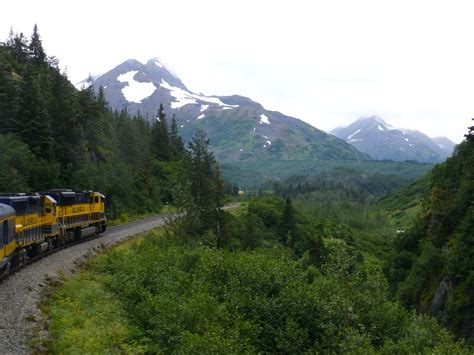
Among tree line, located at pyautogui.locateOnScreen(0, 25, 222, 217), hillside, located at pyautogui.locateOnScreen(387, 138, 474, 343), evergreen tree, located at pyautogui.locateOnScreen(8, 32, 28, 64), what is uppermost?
evergreen tree, located at pyautogui.locateOnScreen(8, 32, 28, 64)

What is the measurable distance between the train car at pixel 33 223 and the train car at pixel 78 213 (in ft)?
6.14

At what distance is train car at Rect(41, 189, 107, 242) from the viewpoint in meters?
41.2

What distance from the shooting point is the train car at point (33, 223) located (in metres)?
29.8

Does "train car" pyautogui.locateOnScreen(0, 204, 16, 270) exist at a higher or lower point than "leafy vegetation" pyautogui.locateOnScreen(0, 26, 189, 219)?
lower

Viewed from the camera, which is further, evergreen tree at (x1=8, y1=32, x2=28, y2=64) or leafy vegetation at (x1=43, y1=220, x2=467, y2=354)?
evergreen tree at (x1=8, y1=32, x2=28, y2=64)

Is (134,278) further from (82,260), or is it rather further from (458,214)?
(458,214)

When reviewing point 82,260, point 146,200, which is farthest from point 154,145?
point 82,260

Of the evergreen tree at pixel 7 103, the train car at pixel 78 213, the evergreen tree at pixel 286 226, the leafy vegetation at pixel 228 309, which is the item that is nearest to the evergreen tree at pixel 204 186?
the train car at pixel 78 213

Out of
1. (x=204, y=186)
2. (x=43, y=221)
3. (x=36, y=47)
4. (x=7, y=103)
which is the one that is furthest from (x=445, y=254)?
(x=36, y=47)

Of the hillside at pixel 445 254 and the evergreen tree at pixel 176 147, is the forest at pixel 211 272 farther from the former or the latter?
the evergreen tree at pixel 176 147

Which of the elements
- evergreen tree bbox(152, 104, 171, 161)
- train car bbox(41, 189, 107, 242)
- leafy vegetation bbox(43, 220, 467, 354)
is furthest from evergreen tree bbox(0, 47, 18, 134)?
evergreen tree bbox(152, 104, 171, 161)

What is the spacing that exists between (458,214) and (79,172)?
50.1 m

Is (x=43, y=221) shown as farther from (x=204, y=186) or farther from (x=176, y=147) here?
(x=176, y=147)

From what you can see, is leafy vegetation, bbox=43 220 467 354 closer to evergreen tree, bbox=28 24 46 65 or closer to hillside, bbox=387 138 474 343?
hillside, bbox=387 138 474 343
